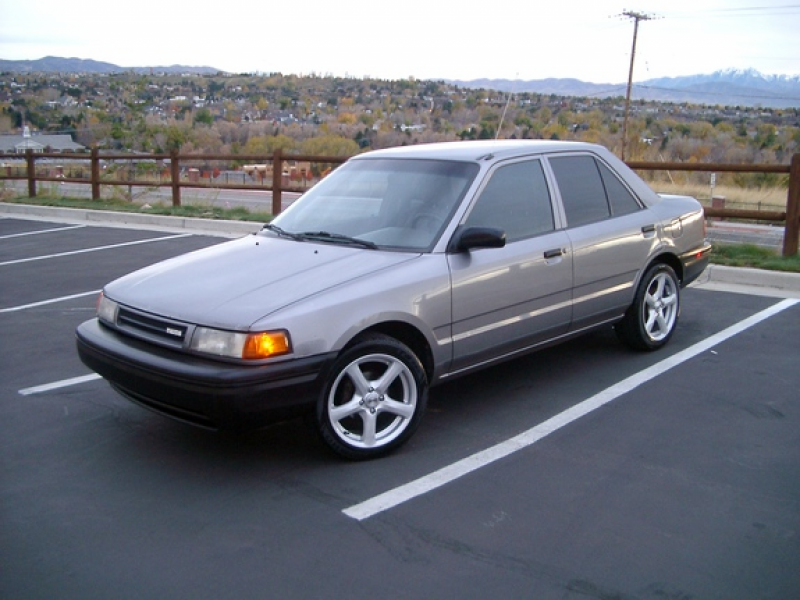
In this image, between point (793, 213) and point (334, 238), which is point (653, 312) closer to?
point (334, 238)

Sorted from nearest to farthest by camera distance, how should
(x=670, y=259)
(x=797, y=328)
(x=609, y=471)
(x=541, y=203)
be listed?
(x=609, y=471)
(x=541, y=203)
(x=670, y=259)
(x=797, y=328)

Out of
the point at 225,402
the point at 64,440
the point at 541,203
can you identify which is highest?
the point at 541,203

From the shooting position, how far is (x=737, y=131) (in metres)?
42.8

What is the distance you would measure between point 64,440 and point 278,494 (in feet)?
5.03

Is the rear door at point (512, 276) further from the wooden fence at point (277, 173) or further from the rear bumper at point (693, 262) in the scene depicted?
the wooden fence at point (277, 173)

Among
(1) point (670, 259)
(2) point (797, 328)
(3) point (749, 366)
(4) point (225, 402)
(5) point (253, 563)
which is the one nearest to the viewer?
(5) point (253, 563)

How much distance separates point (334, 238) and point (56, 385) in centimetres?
233

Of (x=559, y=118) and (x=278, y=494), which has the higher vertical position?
(x=559, y=118)

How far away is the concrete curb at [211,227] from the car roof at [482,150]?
11.5 feet

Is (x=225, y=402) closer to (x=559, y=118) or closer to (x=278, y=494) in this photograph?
(x=278, y=494)

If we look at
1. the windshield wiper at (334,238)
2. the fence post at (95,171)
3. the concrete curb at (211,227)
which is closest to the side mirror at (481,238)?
the windshield wiper at (334,238)

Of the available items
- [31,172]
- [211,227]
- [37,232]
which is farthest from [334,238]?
[31,172]

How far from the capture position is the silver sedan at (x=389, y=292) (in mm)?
4133

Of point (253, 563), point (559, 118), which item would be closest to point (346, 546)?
point (253, 563)
